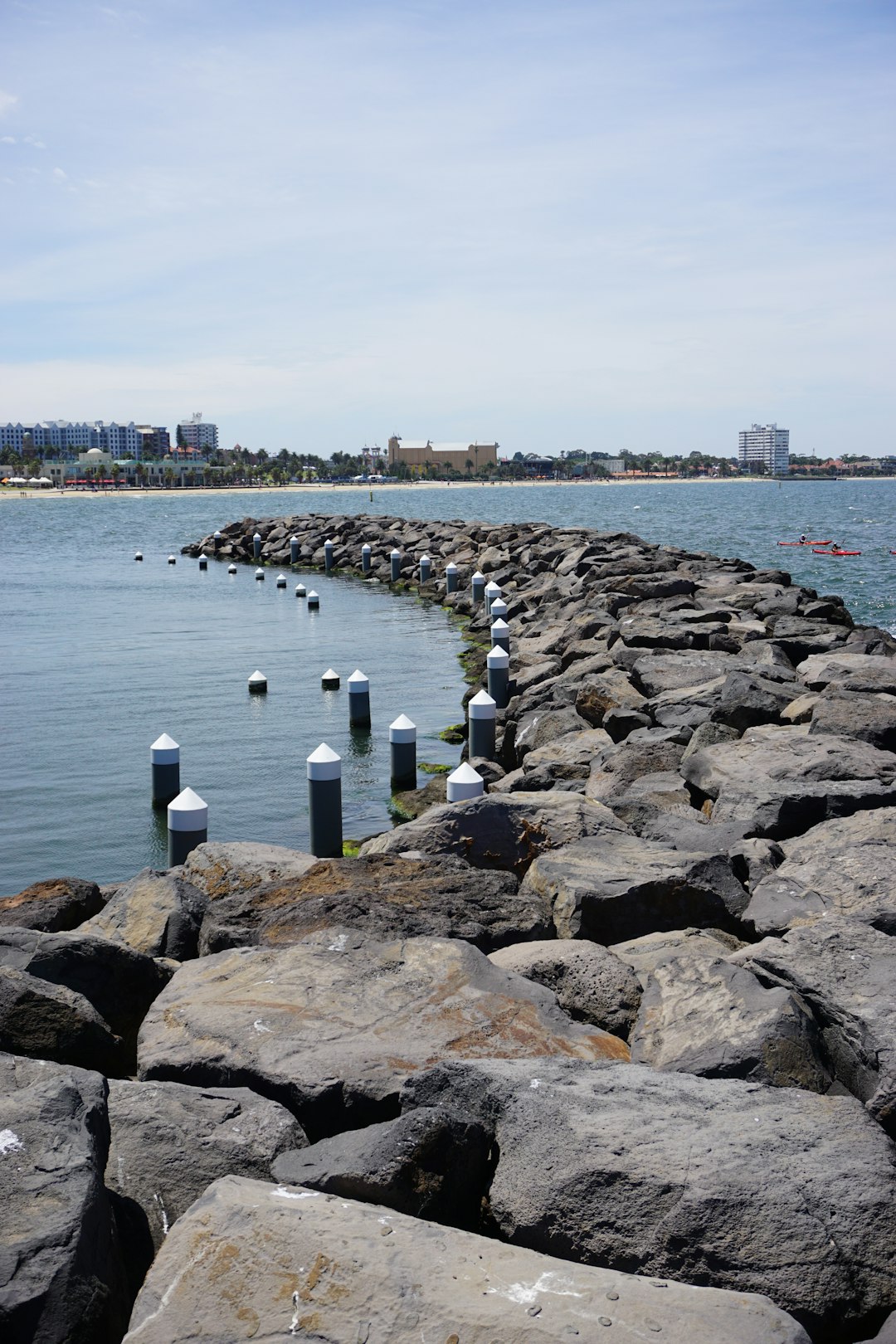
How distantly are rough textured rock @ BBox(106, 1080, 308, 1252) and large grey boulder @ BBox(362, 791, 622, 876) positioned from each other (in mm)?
2990

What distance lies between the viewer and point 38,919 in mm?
6488

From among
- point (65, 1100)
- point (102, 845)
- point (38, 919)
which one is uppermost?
point (65, 1100)

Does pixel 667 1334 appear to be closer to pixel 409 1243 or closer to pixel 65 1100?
pixel 409 1243

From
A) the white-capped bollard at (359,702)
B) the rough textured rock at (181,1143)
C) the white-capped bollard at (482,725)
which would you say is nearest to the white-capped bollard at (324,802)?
the white-capped bollard at (482,725)

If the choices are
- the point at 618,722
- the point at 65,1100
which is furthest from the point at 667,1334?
the point at 618,722

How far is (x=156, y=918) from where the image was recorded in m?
5.98

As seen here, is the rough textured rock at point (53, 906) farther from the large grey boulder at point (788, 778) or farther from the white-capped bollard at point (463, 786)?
the large grey boulder at point (788, 778)

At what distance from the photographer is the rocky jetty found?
9.53ft

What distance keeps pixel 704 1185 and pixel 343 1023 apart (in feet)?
5.45

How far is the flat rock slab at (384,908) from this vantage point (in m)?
5.41

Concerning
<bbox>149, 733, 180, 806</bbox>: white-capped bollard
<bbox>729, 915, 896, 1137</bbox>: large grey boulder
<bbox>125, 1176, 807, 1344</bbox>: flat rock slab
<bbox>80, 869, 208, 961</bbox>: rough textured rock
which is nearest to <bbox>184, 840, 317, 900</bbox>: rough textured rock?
<bbox>80, 869, 208, 961</bbox>: rough textured rock

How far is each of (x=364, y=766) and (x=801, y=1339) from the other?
1011cm

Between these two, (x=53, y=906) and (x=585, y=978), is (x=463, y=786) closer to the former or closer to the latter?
(x=53, y=906)

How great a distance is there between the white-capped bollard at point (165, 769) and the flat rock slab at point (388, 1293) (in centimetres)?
775
